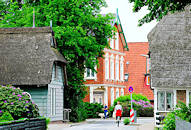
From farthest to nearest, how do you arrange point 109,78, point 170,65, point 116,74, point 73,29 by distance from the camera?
1. point 116,74
2. point 109,78
3. point 73,29
4. point 170,65

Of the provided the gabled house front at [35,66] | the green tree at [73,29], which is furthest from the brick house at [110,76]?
the gabled house front at [35,66]

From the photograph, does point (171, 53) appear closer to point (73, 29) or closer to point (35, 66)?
point (73, 29)

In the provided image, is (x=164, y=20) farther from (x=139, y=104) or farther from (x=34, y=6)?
(x=139, y=104)

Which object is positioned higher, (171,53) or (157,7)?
(157,7)

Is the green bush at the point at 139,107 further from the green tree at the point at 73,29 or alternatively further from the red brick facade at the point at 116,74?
the green tree at the point at 73,29

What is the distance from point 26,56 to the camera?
118ft

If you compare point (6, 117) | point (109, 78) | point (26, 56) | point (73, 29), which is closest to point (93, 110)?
point (109, 78)

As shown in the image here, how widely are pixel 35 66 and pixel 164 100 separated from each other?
366 inches

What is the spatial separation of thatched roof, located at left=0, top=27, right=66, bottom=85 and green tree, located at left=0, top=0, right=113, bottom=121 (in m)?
2.41

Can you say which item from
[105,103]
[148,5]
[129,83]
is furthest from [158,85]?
[129,83]

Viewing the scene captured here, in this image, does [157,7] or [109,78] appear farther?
[109,78]

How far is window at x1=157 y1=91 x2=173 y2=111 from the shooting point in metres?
34.3

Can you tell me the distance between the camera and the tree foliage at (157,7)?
17.9 meters

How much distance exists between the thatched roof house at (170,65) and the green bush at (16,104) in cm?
1088
